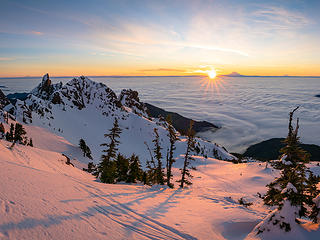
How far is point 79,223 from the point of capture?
6117 mm

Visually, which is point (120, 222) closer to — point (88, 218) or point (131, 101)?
point (88, 218)

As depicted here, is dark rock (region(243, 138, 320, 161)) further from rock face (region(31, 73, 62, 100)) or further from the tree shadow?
rock face (region(31, 73, 62, 100))

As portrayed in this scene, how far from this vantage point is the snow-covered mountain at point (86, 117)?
57.1 metres

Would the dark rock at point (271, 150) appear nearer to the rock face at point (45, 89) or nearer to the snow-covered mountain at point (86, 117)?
the snow-covered mountain at point (86, 117)

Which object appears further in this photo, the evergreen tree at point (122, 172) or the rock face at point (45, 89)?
the rock face at point (45, 89)

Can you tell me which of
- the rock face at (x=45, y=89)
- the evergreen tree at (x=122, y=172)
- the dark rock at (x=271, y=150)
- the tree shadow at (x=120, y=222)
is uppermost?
the rock face at (x=45, y=89)

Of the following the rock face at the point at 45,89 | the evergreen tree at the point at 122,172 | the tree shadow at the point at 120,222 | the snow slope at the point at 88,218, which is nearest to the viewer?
the tree shadow at the point at 120,222

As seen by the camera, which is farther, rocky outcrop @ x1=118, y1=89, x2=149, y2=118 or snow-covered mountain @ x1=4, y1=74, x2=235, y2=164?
rocky outcrop @ x1=118, y1=89, x2=149, y2=118

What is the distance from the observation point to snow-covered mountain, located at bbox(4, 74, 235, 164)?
57062 mm

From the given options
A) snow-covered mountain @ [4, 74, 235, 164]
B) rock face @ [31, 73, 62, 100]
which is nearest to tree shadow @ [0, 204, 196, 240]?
snow-covered mountain @ [4, 74, 235, 164]

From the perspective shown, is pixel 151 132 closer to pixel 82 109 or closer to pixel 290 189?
pixel 82 109

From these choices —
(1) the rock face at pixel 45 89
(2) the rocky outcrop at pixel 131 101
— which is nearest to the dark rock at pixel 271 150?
(2) the rocky outcrop at pixel 131 101

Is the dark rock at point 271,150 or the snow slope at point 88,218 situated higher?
the snow slope at point 88,218

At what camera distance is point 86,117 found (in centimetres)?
8375
